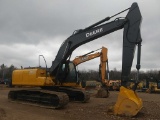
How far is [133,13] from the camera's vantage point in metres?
12.6

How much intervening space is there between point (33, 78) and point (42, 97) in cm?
127

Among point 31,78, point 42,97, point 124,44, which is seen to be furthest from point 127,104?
point 31,78

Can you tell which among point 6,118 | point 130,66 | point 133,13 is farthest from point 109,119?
point 133,13

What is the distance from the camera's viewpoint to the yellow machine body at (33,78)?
15.3 metres

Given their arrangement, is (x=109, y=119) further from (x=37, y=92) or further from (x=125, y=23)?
(x=37, y=92)

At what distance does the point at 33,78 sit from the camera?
51.0 feet

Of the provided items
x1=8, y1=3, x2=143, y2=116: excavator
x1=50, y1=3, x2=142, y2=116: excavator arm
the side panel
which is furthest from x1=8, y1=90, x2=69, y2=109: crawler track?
x1=50, y1=3, x2=142, y2=116: excavator arm

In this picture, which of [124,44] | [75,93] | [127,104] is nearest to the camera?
[127,104]

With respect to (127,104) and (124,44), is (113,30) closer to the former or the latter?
(124,44)

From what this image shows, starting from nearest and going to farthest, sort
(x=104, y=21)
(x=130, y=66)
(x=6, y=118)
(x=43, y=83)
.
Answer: (x=6, y=118) < (x=130, y=66) < (x=104, y=21) < (x=43, y=83)

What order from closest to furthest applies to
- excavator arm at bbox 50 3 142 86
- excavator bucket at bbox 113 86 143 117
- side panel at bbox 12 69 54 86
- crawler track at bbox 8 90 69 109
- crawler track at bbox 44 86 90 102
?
excavator bucket at bbox 113 86 143 117, excavator arm at bbox 50 3 142 86, crawler track at bbox 8 90 69 109, side panel at bbox 12 69 54 86, crawler track at bbox 44 86 90 102

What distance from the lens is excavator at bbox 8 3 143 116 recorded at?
11.2 metres

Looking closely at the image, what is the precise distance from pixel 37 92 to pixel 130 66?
5.47 meters

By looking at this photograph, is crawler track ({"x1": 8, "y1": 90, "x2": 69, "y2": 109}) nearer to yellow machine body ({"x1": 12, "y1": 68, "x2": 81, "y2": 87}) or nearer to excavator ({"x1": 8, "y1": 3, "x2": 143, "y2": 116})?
excavator ({"x1": 8, "y1": 3, "x2": 143, "y2": 116})
